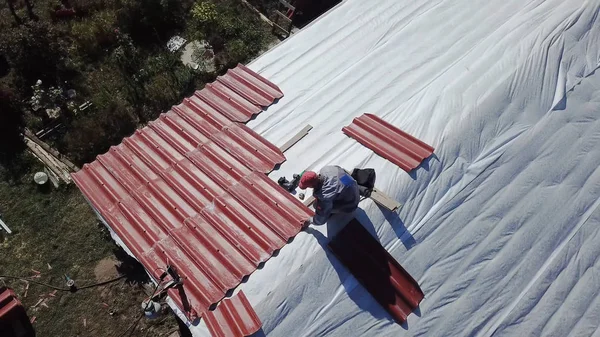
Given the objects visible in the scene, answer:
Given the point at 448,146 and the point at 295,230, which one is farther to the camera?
the point at 448,146

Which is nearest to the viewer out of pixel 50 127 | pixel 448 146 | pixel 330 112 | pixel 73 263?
pixel 448 146

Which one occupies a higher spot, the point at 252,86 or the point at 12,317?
the point at 252,86

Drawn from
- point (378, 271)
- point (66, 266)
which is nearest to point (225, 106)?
point (378, 271)

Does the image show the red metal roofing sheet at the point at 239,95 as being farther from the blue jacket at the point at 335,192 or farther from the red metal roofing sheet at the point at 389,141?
the blue jacket at the point at 335,192

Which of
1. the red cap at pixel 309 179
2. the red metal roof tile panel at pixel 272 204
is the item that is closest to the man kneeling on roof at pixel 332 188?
the red cap at pixel 309 179

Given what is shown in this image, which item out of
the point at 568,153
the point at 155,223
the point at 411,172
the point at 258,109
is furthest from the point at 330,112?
the point at 568,153

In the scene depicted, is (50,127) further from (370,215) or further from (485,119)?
(485,119)

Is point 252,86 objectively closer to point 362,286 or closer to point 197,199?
point 197,199
